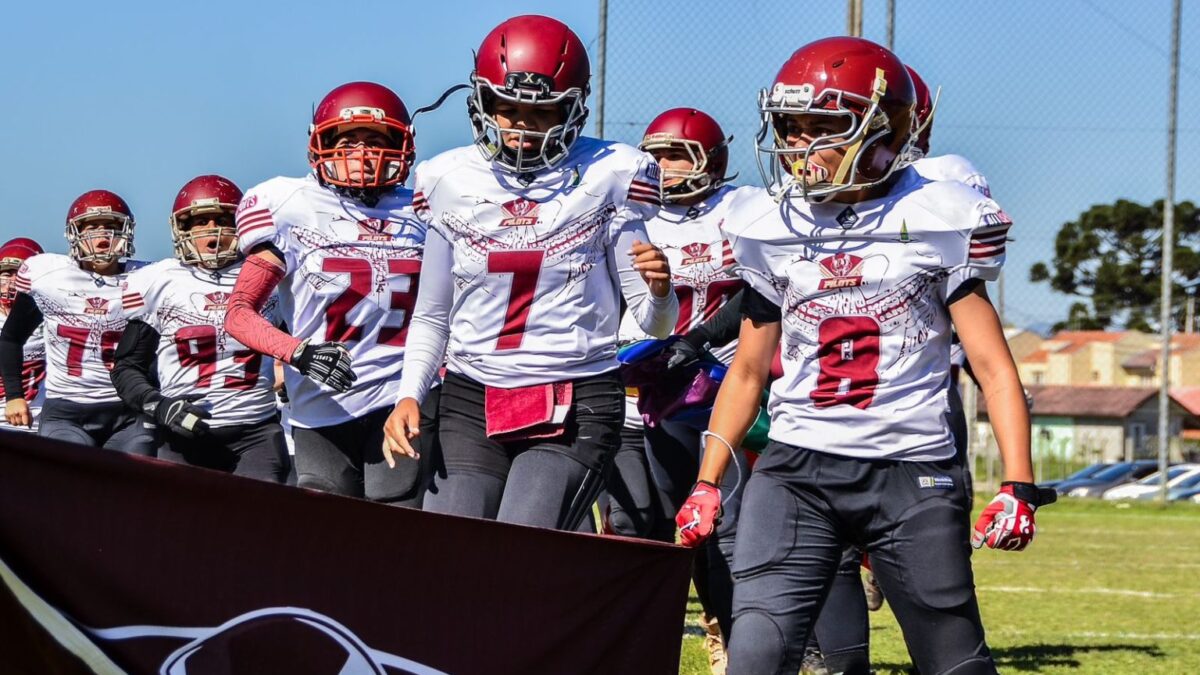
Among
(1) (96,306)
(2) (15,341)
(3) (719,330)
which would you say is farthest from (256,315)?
(2) (15,341)

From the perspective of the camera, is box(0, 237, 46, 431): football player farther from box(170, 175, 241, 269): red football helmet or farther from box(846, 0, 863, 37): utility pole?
box(846, 0, 863, 37): utility pole

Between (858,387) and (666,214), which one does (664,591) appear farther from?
(666,214)

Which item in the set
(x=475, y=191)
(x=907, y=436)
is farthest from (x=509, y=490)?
(x=907, y=436)

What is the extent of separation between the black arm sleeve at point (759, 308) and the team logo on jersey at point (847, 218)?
28 cm

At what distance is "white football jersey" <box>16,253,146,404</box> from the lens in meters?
9.88

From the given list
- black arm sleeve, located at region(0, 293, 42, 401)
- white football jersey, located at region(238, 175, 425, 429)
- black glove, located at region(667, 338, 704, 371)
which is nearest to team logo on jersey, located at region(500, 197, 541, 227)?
white football jersey, located at region(238, 175, 425, 429)

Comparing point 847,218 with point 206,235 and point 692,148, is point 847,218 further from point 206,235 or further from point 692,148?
point 206,235

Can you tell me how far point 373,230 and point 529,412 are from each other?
1.35 meters

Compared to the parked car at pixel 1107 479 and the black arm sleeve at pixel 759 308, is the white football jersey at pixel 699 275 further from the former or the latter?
the parked car at pixel 1107 479

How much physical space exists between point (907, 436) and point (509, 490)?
117cm

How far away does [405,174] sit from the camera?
6.08 metres

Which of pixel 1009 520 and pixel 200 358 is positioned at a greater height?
pixel 200 358

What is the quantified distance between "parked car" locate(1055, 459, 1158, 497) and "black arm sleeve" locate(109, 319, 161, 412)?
27204mm

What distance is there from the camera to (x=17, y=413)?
410 inches
